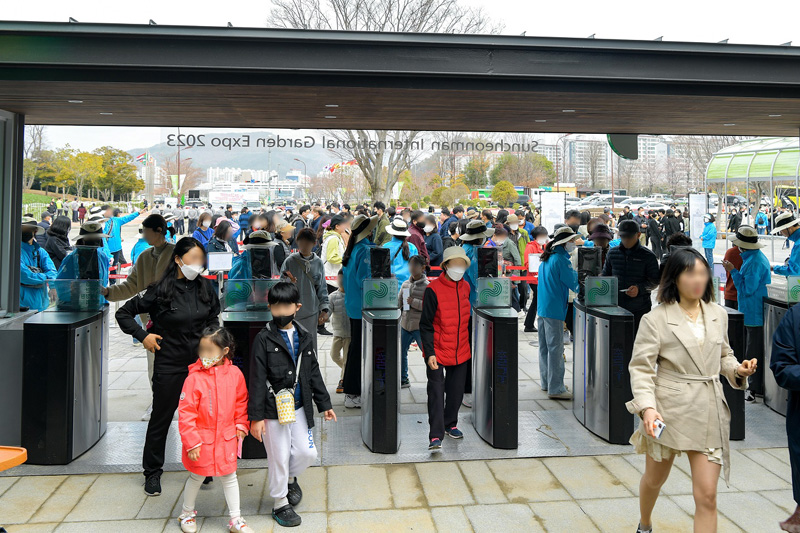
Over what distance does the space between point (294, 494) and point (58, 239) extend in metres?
7.38

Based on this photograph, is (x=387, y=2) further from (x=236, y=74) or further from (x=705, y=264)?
(x=705, y=264)

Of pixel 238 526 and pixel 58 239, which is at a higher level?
pixel 58 239

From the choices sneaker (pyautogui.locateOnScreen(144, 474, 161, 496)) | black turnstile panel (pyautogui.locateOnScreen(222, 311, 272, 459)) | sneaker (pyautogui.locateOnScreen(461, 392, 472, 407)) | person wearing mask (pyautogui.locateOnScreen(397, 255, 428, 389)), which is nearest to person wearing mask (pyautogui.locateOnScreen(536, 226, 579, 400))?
sneaker (pyautogui.locateOnScreen(461, 392, 472, 407))

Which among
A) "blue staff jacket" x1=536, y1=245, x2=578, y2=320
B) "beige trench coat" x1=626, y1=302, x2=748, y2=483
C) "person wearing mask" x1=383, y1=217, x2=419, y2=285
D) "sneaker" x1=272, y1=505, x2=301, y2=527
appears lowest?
"sneaker" x1=272, y1=505, x2=301, y2=527

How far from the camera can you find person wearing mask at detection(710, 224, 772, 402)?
7645 mm

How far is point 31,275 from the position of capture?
24.6 ft

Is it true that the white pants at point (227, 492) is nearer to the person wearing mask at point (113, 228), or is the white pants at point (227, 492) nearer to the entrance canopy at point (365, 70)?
the entrance canopy at point (365, 70)

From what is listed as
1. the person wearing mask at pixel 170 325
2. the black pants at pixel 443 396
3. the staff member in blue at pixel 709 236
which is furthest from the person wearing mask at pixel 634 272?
the staff member in blue at pixel 709 236

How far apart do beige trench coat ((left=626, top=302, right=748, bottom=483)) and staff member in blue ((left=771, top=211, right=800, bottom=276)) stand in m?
4.70

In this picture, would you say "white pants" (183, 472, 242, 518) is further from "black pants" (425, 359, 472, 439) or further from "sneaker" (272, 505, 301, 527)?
"black pants" (425, 359, 472, 439)

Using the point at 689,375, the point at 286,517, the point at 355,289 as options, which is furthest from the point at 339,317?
the point at 689,375

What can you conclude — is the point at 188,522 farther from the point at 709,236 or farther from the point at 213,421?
the point at 709,236

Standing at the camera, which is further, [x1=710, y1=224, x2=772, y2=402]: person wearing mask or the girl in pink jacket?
[x1=710, y1=224, x2=772, y2=402]: person wearing mask

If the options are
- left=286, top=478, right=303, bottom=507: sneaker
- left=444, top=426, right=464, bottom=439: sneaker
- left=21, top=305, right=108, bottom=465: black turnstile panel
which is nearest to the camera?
left=286, top=478, right=303, bottom=507: sneaker
